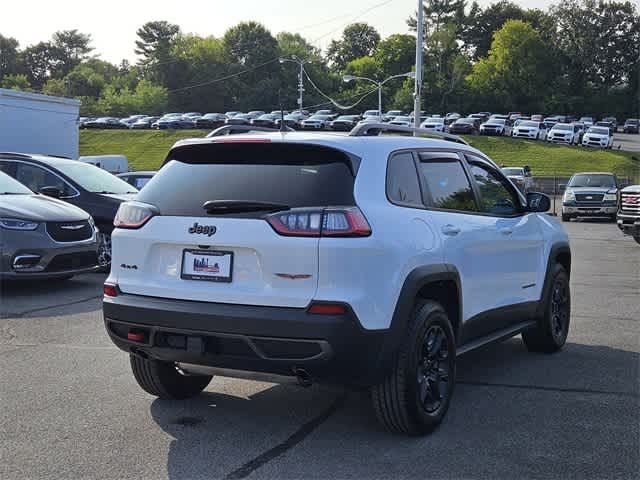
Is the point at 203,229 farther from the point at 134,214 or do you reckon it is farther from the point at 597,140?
the point at 597,140

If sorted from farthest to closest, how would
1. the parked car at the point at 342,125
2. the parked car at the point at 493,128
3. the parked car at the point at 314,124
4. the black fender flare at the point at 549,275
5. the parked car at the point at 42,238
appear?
the parked car at the point at 314,124, the parked car at the point at 493,128, the parked car at the point at 342,125, the parked car at the point at 42,238, the black fender flare at the point at 549,275

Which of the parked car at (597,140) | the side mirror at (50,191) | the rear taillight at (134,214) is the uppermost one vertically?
the parked car at (597,140)

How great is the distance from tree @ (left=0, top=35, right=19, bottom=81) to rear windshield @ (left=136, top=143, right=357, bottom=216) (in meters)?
147

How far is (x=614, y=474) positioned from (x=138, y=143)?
222 feet

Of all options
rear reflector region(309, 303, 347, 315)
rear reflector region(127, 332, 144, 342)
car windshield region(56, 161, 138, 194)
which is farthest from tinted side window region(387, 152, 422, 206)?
car windshield region(56, 161, 138, 194)

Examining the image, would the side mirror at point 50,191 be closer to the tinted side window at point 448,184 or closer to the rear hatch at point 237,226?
the rear hatch at point 237,226

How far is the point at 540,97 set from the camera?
106m

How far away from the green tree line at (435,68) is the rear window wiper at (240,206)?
9881 centimetres

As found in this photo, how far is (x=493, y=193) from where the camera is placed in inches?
250

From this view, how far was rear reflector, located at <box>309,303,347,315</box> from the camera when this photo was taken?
434cm

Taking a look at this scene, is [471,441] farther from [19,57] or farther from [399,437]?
[19,57]

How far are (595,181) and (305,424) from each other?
2411cm

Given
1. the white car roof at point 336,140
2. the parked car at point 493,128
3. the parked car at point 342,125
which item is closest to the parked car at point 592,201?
the white car roof at point 336,140

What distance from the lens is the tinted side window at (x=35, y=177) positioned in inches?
491
